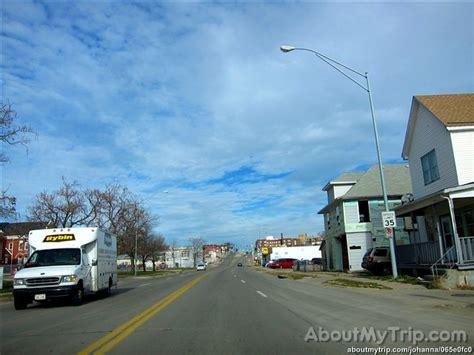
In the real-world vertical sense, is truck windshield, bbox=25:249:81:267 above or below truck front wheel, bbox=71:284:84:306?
above

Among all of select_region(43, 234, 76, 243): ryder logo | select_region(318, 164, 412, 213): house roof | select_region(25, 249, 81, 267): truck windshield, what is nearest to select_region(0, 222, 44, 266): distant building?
select_region(43, 234, 76, 243): ryder logo

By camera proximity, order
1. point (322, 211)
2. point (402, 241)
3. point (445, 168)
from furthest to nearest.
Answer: point (322, 211)
point (402, 241)
point (445, 168)

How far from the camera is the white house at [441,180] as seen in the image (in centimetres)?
2070

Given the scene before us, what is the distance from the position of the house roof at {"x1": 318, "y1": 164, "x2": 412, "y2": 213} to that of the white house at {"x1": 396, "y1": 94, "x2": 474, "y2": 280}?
426 inches

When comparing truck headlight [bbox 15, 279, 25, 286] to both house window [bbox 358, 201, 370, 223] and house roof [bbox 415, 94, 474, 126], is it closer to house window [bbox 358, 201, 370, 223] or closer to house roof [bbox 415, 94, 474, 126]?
house roof [bbox 415, 94, 474, 126]

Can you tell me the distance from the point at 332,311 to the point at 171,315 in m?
4.42

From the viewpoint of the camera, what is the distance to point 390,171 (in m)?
43.0

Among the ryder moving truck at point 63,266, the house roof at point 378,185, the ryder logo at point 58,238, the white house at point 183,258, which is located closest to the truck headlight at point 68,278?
the ryder moving truck at point 63,266

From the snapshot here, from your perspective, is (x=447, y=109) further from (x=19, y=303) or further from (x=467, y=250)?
(x=19, y=303)

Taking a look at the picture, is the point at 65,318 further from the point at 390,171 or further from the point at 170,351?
the point at 390,171

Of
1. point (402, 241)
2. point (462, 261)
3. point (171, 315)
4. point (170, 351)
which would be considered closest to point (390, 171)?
point (402, 241)

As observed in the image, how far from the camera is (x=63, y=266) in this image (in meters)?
17.0

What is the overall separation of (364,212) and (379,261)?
439 inches

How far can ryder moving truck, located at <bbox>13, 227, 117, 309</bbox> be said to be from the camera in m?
16.1
